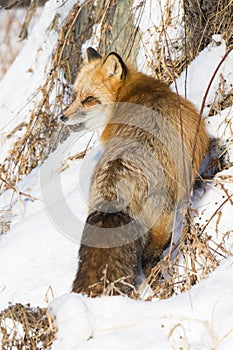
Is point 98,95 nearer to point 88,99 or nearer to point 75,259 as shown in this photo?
point 88,99

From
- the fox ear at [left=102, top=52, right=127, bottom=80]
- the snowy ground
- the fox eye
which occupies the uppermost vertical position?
the fox ear at [left=102, top=52, right=127, bottom=80]

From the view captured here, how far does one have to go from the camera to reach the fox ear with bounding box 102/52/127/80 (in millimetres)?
5258

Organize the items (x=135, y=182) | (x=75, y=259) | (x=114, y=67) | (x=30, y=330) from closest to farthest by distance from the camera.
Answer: (x=30, y=330)
(x=135, y=182)
(x=75, y=259)
(x=114, y=67)

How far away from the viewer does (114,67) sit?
5320 mm

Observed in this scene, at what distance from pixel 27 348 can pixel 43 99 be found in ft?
14.4

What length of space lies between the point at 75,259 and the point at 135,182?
1010mm

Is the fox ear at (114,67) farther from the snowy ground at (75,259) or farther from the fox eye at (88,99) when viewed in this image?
the snowy ground at (75,259)

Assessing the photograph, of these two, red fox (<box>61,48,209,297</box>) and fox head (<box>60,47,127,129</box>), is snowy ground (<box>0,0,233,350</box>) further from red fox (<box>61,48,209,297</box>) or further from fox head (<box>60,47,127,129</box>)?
fox head (<box>60,47,127,129</box>)


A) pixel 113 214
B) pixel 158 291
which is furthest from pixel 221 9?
pixel 158 291

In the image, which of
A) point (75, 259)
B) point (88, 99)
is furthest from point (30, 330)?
point (88, 99)

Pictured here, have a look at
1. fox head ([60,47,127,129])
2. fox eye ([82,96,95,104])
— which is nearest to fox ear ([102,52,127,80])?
fox head ([60,47,127,129])

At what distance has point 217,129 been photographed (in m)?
5.29

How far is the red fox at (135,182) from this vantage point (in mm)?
3662

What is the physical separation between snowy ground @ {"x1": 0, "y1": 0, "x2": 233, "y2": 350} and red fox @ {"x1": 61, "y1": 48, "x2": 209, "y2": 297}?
0.27 meters
